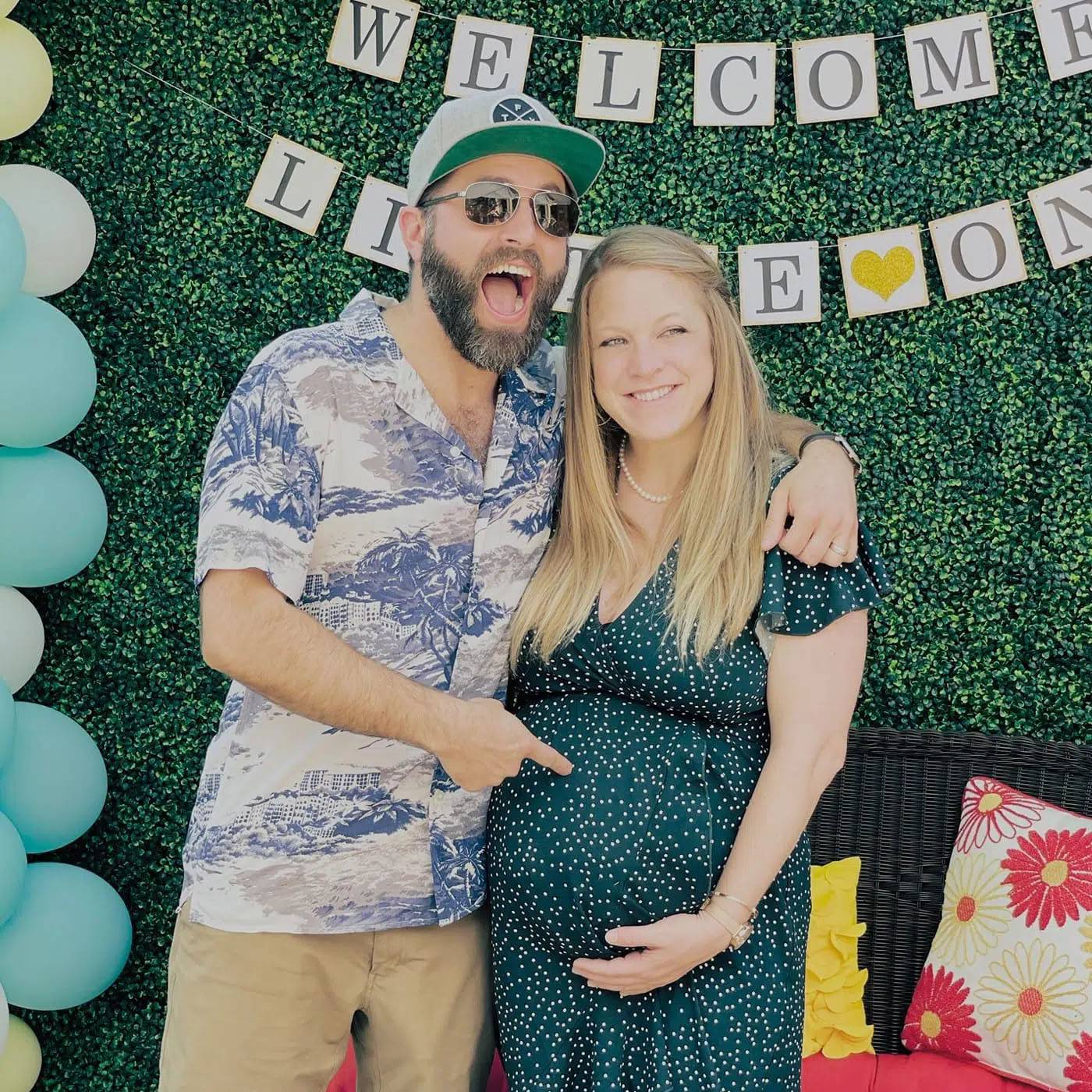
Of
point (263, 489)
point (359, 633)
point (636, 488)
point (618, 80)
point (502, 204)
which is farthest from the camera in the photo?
point (618, 80)

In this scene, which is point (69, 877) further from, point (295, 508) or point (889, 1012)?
point (889, 1012)

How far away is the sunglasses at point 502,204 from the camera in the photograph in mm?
1768

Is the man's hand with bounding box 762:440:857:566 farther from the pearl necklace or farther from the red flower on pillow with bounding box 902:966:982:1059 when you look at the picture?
the red flower on pillow with bounding box 902:966:982:1059

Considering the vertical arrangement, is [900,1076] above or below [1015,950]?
below

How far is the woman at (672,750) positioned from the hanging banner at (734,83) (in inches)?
32.7

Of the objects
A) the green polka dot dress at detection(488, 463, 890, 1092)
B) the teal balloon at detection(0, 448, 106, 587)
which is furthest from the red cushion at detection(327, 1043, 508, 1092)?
the teal balloon at detection(0, 448, 106, 587)

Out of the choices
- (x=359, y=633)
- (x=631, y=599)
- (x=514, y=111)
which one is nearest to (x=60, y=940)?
(x=359, y=633)

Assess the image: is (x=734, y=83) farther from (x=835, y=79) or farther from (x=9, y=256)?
(x=9, y=256)

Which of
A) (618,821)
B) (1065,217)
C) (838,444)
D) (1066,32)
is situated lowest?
A: (618,821)

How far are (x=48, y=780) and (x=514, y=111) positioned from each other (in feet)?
4.87

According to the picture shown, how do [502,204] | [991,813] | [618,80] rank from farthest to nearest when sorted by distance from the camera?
[618,80] < [991,813] < [502,204]

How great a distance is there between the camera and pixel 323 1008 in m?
1.74

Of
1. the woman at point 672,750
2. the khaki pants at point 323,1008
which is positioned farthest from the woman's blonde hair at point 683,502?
the khaki pants at point 323,1008

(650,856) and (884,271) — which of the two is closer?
(650,856)
